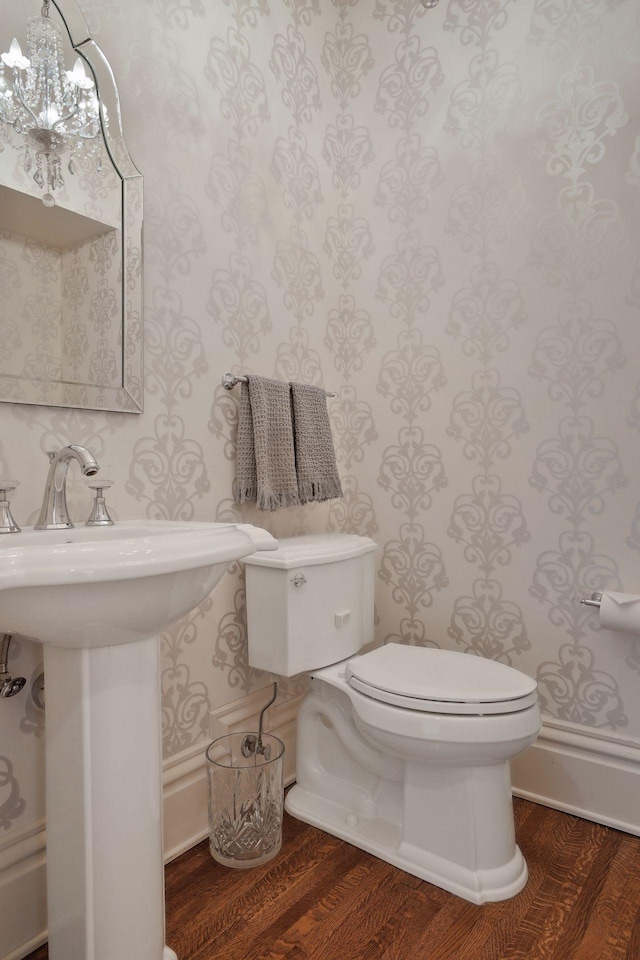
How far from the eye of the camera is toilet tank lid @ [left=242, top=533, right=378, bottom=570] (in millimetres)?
1442

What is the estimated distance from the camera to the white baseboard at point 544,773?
1397 millimetres

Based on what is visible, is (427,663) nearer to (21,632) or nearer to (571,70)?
(21,632)

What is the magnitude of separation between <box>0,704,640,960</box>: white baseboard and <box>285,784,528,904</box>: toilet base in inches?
7.5

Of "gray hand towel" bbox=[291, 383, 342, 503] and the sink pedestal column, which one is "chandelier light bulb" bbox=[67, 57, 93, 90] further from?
the sink pedestal column

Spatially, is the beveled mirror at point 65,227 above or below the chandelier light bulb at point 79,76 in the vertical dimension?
below

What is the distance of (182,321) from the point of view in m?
1.44

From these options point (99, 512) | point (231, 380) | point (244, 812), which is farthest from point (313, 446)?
point (244, 812)

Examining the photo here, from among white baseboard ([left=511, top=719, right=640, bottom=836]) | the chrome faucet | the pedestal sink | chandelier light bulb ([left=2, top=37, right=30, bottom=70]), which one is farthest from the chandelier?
white baseboard ([left=511, top=719, right=640, bottom=836])

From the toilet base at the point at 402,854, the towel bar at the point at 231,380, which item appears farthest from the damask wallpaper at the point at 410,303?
the toilet base at the point at 402,854

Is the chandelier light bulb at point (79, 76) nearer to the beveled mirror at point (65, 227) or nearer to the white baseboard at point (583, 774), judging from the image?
the beveled mirror at point (65, 227)

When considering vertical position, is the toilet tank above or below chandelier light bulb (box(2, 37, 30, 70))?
below

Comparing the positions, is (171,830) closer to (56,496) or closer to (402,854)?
(402,854)

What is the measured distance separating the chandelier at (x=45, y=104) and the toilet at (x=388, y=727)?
37.4 inches

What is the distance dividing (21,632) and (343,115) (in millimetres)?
1946
